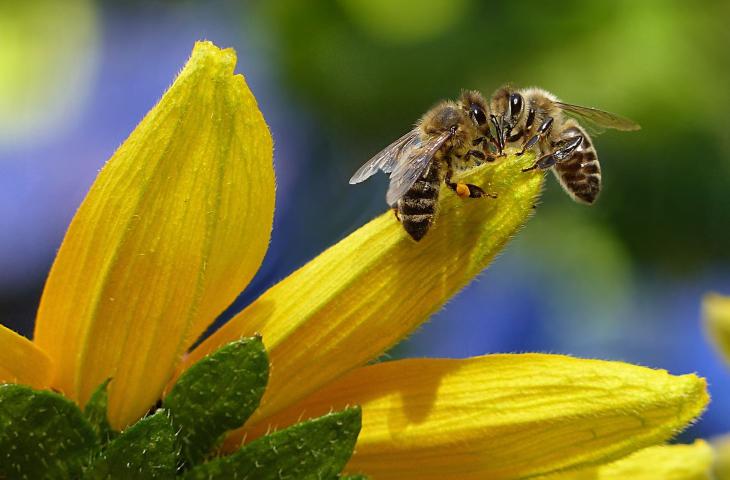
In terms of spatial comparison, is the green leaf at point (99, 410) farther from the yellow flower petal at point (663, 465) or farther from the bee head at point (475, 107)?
the bee head at point (475, 107)

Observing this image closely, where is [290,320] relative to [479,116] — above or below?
below

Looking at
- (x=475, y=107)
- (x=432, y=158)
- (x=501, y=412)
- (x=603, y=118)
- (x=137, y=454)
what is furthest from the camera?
(x=603, y=118)

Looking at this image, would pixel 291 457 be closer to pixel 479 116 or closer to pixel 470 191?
pixel 470 191

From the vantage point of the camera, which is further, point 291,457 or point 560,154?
point 560,154

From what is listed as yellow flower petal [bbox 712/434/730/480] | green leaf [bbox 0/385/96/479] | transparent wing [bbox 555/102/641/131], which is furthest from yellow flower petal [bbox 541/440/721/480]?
transparent wing [bbox 555/102/641/131]

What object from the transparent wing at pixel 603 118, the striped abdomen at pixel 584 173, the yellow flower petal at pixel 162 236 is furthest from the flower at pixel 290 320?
the transparent wing at pixel 603 118

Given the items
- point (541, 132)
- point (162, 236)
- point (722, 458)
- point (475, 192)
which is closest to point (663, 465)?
point (722, 458)

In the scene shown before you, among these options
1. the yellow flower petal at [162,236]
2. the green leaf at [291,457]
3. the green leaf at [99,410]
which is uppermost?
the yellow flower petal at [162,236]
